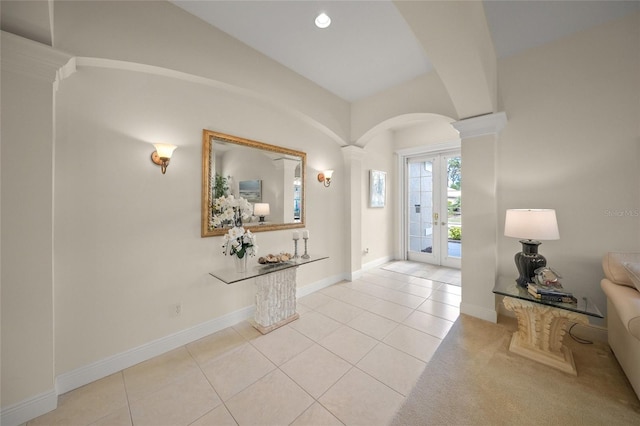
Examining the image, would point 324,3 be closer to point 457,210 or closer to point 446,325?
point 446,325

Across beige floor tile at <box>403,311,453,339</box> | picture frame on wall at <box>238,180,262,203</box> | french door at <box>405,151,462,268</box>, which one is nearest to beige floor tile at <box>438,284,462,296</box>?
beige floor tile at <box>403,311,453,339</box>

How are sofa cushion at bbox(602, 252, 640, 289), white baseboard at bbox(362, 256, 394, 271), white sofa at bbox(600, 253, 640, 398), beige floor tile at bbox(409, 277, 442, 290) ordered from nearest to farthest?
white sofa at bbox(600, 253, 640, 398) → sofa cushion at bbox(602, 252, 640, 289) → beige floor tile at bbox(409, 277, 442, 290) → white baseboard at bbox(362, 256, 394, 271)

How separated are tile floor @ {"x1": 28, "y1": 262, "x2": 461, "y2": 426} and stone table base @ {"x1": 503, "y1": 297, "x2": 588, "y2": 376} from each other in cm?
67

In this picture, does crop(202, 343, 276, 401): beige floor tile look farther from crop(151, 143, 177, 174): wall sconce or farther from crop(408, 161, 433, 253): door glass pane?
crop(408, 161, 433, 253): door glass pane

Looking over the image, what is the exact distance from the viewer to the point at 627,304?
1555mm

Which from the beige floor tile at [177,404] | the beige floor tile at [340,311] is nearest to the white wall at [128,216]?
the beige floor tile at [177,404]

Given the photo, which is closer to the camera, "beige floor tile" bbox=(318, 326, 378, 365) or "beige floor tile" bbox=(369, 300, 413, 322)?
"beige floor tile" bbox=(318, 326, 378, 365)

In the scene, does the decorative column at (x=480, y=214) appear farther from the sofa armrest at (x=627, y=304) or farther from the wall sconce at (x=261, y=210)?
the wall sconce at (x=261, y=210)

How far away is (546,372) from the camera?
1.84 meters

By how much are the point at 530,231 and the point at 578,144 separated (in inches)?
48.0

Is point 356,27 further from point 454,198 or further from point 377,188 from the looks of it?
point 454,198

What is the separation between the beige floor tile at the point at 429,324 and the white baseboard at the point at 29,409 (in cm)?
302

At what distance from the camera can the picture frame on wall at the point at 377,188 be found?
485 cm

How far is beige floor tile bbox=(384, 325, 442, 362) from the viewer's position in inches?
82.7
